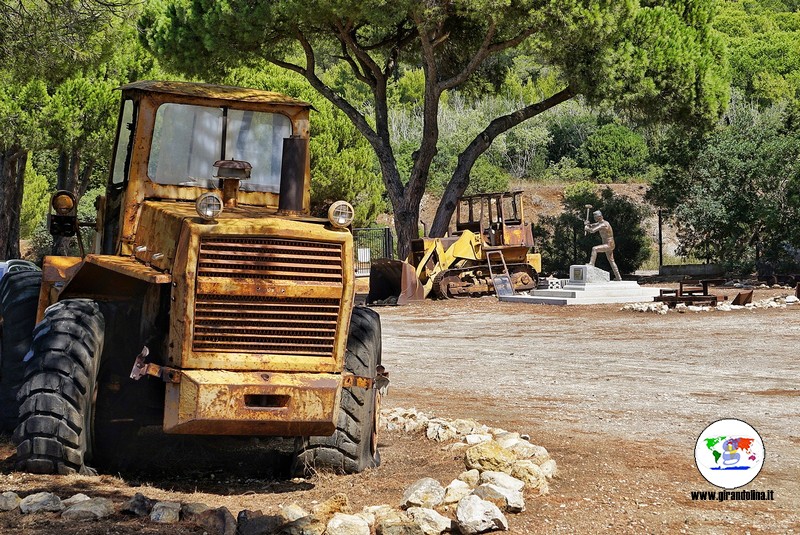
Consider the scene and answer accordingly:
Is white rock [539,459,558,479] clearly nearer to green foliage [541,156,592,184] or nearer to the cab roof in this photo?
the cab roof

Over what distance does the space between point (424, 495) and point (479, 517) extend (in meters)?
0.53

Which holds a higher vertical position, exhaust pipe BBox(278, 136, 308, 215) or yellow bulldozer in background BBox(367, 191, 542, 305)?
exhaust pipe BBox(278, 136, 308, 215)

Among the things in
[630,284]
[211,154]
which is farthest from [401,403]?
[630,284]

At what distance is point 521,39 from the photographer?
30281 mm

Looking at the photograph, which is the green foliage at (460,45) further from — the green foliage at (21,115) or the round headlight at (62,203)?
the round headlight at (62,203)

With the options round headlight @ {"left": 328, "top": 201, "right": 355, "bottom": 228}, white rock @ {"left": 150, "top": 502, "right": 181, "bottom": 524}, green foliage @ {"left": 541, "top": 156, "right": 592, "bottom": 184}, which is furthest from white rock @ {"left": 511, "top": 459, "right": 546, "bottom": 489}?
green foliage @ {"left": 541, "top": 156, "right": 592, "bottom": 184}

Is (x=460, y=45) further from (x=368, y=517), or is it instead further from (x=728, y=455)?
(x=368, y=517)

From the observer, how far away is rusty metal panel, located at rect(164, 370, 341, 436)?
21.9 feet

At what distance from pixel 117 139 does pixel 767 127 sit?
31752 millimetres

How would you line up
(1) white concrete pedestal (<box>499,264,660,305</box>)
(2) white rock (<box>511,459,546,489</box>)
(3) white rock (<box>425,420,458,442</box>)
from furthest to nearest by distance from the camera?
(1) white concrete pedestal (<box>499,264,660,305</box>)
(3) white rock (<box>425,420,458,442</box>)
(2) white rock (<box>511,459,546,489</box>)

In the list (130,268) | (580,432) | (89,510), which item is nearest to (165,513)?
(89,510)

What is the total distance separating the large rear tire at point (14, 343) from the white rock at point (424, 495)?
3516mm

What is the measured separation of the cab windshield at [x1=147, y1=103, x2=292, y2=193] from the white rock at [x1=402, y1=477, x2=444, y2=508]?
282 centimetres

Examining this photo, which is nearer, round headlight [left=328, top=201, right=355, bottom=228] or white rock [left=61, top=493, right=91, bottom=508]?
white rock [left=61, top=493, right=91, bottom=508]
